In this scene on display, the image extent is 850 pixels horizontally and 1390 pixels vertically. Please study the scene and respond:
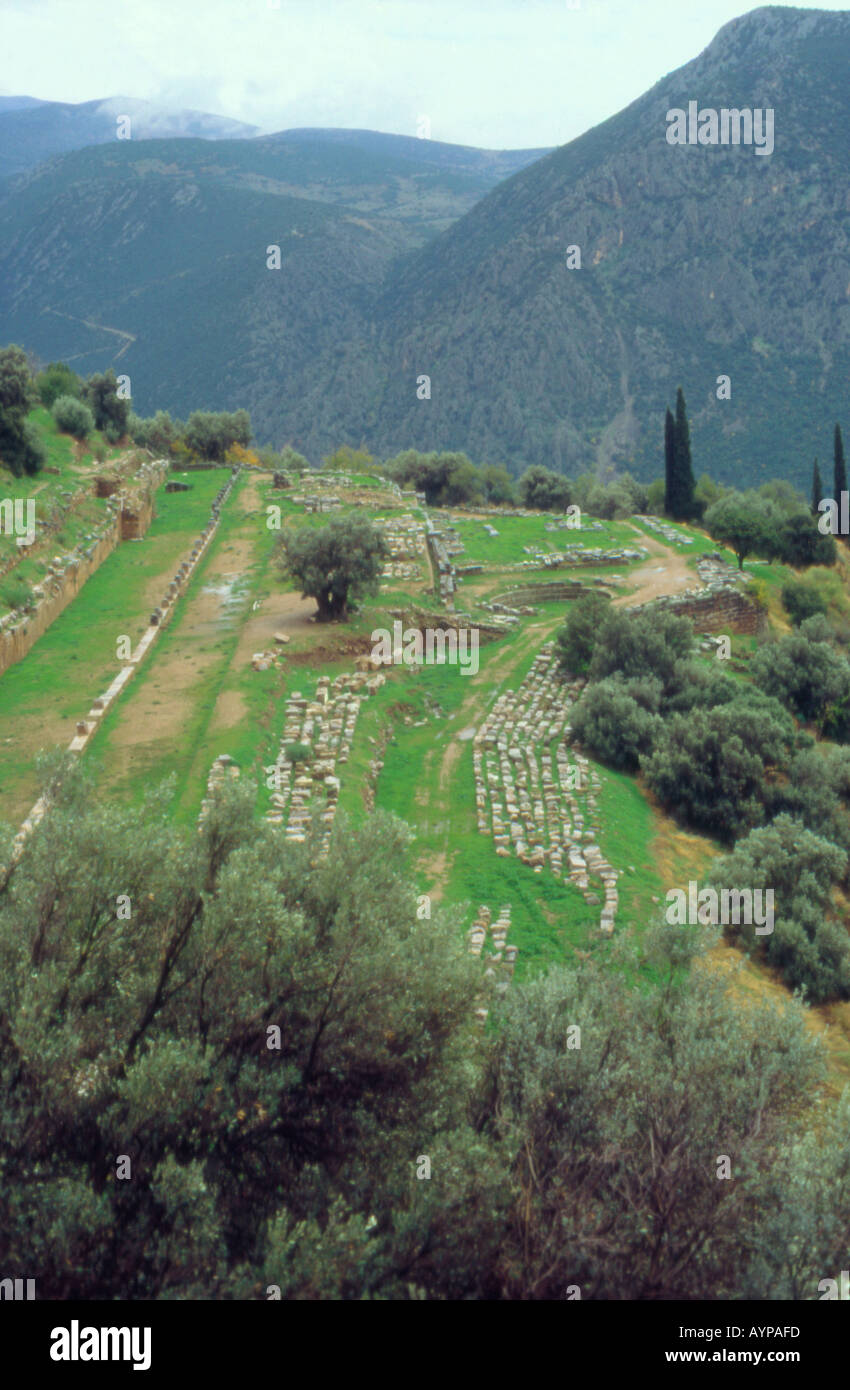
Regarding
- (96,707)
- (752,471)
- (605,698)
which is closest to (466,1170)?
(96,707)

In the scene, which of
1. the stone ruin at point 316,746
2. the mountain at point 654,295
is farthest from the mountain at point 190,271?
the stone ruin at point 316,746

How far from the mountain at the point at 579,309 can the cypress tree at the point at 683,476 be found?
124 ft

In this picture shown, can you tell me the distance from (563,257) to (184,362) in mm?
49508

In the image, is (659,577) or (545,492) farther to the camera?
(545,492)

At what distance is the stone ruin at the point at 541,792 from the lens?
1648 cm

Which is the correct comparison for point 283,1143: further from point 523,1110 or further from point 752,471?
point 752,471

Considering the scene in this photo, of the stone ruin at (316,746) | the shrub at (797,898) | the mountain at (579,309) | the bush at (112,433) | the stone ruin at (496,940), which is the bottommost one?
the shrub at (797,898)

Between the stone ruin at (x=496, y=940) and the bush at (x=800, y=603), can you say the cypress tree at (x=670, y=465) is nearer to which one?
the bush at (x=800, y=603)

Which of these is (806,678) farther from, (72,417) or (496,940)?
(72,417)

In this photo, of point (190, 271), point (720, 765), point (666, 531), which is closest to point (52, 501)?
point (720, 765)

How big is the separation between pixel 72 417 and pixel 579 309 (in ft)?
287

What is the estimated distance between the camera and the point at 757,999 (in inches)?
527

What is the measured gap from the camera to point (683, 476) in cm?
5422

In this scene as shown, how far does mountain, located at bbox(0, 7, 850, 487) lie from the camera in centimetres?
10619
